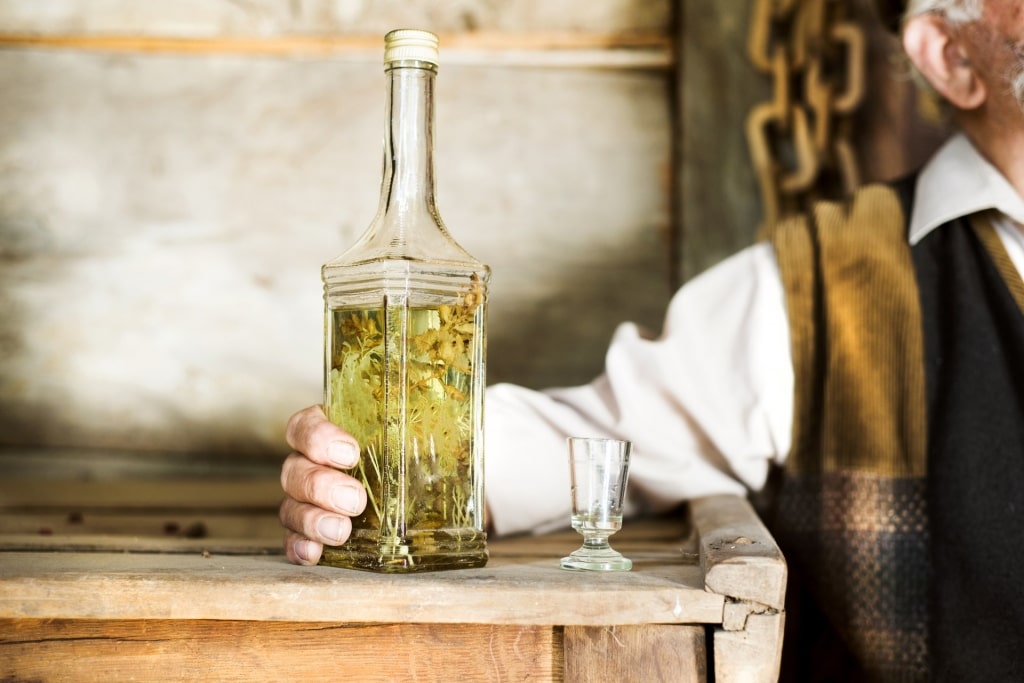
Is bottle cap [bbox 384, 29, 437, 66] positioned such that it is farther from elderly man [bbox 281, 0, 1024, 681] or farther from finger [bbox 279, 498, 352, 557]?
elderly man [bbox 281, 0, 1024, 681]

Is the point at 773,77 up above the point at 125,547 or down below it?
above

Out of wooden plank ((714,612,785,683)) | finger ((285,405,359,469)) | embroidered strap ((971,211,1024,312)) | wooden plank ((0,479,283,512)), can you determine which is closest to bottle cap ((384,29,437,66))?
finger ((285,405,359,469))

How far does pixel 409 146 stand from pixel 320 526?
0.35 m

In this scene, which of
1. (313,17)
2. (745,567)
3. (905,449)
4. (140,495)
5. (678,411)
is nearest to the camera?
(745,567)

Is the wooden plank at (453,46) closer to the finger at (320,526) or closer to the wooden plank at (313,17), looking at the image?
the wooden plank at (313,17)

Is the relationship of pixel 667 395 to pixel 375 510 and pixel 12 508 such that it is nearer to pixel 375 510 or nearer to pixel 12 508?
pixel 375 510

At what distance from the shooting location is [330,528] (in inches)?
35.8

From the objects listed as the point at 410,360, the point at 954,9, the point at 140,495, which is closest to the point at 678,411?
the point at 410,360

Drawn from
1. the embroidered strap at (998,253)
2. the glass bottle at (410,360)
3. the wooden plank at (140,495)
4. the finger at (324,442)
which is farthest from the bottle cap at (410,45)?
the wooden plank at (140,495)

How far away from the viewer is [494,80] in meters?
1.70

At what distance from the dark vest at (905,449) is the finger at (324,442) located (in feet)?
2.04

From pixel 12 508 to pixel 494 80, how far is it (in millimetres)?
982

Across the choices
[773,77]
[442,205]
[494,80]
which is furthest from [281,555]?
[773,77]

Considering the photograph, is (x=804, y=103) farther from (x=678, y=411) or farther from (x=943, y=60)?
(x=678, y=411)
